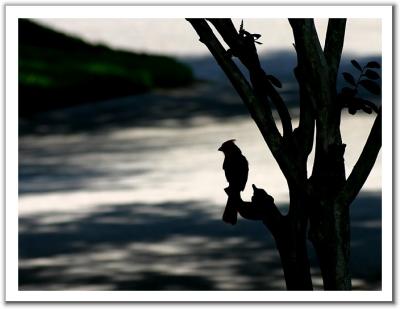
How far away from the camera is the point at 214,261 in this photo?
22.2ft

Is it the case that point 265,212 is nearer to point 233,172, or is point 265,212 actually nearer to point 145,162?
point 233,172

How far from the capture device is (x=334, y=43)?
10.6 ft

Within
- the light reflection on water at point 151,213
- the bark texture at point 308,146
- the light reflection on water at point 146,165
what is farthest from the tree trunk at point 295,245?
the light reflection on water at point 146,165

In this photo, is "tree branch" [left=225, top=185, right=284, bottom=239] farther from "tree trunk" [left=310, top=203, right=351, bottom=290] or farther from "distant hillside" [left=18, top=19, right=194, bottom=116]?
"distant hillside" [left=18, top=19, right=194, bottom=116]

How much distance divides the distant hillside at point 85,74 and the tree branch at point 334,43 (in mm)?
8637

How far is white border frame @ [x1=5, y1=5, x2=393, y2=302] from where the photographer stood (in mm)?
3223

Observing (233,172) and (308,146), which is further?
(233,172)

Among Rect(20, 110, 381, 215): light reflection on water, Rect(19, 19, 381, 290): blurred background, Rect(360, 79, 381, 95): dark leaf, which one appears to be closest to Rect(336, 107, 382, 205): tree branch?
Rect(360, 79, 381, 95): dark leaf

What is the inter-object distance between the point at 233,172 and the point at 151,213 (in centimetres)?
468

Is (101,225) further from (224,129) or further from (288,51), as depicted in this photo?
(288,51)

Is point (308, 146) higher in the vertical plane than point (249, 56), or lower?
lower

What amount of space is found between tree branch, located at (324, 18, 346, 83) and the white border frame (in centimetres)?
2
